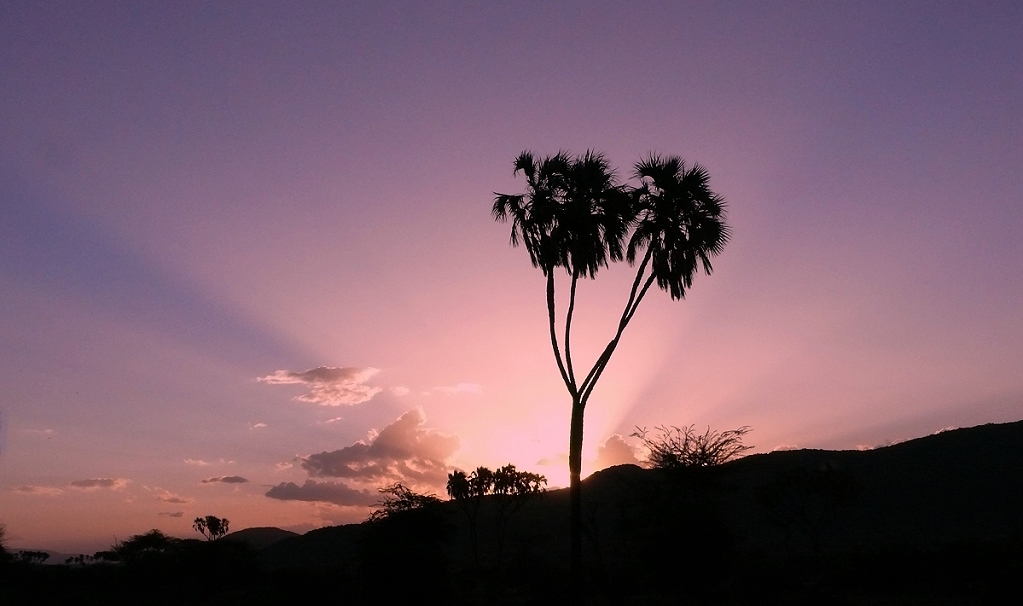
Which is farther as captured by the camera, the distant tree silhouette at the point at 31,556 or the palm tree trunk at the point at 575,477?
the distant tree silhouette at the point at 31,556

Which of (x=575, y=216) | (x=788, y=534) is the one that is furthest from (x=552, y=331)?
(x=788, y=534)

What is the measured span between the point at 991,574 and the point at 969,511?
212 ft

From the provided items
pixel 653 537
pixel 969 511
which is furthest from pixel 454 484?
pixel 969 511

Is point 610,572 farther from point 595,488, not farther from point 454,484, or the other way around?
point 595,488

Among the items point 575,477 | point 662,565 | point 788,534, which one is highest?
point 575,477

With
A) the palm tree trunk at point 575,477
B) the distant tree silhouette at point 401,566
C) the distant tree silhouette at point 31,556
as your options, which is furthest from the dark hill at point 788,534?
the distant tree silhouette at point 31,556

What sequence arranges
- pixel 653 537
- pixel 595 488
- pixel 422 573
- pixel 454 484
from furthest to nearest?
pixel 595 488, pixel 454 484, pixel 653 537, pixel 422 573

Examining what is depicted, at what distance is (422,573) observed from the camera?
27.8m

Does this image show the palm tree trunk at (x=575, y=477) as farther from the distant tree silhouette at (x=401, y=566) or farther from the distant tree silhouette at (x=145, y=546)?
the distant tree silhouette at (x=145, y=546)

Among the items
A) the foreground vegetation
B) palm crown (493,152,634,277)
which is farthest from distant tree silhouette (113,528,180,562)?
palm crown (493,152,634,277)

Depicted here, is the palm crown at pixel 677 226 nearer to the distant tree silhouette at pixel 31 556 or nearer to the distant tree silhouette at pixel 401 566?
the distant tree silhouette at pixel 401 566

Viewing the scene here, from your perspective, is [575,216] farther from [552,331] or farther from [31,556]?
[31,556]

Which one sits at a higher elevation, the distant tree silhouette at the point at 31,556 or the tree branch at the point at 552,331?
the tree branch at the point at 552,331

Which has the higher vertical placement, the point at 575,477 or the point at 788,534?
the point at 575,477
